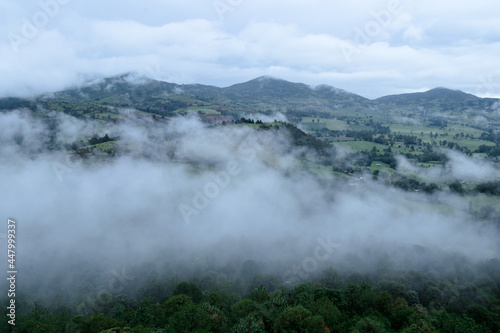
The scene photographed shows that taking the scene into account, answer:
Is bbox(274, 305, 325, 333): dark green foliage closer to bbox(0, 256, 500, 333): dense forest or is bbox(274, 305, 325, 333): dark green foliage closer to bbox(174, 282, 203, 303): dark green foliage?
bbox(0, 256, 500, 333): dense forest

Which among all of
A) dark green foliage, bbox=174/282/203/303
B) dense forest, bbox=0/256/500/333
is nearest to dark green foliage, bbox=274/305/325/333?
dense forest, bbox=0/256/500/333

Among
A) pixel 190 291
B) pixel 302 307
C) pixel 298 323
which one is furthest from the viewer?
pixel 190 291

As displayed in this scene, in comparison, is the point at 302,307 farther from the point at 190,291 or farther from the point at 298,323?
the point at 190,291

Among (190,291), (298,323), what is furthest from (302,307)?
(190,291)

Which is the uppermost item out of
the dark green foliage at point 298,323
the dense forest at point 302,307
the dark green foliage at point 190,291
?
the dark green foliage at point 298,323

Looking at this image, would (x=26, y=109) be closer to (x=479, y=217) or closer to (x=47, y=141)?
(x=47, y=141)

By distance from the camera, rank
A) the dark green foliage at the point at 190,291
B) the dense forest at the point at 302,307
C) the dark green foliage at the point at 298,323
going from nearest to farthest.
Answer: the dark green foliage at the point at 298,323
the dense forest at the point at 302,307
the dark green foliage at the point at 190,291

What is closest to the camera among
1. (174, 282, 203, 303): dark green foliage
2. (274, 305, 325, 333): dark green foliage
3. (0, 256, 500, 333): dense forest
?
(274, 305, 325, 333): dark green foliage

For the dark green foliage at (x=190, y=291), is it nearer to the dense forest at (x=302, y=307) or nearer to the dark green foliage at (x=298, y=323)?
the dense forest at (x=302, y=307)

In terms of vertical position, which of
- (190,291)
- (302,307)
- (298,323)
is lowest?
(190,291)

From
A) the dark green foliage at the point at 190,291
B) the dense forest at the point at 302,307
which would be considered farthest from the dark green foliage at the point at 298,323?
the dark green foliage at the point at 190,291

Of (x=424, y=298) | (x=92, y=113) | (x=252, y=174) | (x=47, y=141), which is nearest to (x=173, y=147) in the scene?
(x=252, y=174)
